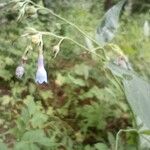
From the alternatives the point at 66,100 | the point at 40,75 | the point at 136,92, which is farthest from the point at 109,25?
the point at 66,100

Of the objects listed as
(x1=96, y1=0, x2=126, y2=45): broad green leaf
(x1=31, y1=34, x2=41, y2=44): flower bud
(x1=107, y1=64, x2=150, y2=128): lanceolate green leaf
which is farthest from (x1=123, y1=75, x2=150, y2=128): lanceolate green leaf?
(x1=96, y1=0, x2=126, y2=45): broad green leaf

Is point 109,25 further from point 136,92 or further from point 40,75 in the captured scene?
point 136,92

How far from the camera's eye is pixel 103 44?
158 cm

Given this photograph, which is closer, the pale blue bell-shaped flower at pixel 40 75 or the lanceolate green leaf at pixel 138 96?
Result: the lanceolate green leaf at pixel 138 96

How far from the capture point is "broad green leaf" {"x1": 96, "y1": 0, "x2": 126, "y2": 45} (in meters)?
1.59

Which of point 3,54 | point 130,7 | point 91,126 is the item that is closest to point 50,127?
point 91,126

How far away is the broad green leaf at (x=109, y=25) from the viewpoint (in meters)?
1.59

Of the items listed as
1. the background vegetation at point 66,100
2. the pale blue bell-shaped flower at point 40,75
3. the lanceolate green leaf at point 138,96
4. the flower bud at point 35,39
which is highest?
the flower bud at point 35,39

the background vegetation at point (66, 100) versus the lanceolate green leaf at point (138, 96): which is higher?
the lanceolate green leaf at point (138, 96)

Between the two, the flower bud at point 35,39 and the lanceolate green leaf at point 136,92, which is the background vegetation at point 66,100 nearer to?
the flower bud at point 35,39

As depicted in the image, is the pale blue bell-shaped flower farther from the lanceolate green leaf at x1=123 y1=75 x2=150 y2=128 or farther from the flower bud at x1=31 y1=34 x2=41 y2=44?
the lanceolate green leaf at x1=123 y1=75 x2=150 y2=128

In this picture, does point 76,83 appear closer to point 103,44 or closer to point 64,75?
point 64,75

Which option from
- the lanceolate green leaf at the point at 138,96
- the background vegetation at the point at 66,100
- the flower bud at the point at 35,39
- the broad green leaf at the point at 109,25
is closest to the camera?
the lanceolate green leaf at the point at 138,96

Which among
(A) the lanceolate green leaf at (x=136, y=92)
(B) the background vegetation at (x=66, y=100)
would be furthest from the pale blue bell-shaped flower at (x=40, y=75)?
(A) the lanceolate green leaf at (x=136, y=92)
